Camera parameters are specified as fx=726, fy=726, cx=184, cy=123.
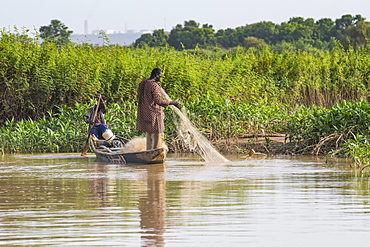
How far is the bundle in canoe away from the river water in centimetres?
22

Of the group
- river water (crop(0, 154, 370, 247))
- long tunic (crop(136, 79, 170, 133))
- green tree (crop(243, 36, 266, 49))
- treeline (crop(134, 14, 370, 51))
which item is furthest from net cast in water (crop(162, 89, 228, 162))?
green tree (crop(243, 36, 266, 49))

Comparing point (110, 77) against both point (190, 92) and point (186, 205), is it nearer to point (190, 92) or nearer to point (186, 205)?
point (190, 92)

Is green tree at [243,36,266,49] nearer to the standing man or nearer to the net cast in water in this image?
the net cast in water

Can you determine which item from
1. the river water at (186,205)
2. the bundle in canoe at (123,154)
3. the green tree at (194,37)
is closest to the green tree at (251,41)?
the green tree at (194,37)

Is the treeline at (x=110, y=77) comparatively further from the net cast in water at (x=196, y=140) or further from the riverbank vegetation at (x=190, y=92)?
the net cast in water at (x=196, y=140)

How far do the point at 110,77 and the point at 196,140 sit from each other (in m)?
6.11

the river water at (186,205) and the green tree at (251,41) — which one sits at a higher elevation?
the green tree at (251,41)

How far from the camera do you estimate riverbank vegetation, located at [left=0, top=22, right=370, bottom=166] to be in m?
15.9

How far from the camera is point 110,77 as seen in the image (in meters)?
19.4

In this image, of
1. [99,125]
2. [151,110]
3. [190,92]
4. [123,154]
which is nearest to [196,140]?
[151,110]

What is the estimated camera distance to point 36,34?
1967cm

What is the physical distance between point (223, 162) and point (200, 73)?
5.80 metres

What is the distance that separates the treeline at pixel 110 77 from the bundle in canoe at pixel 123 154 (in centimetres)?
326

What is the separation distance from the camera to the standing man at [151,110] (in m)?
13.6
